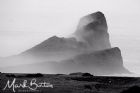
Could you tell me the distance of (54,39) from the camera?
172 meters

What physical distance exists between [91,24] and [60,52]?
20289 millimetres

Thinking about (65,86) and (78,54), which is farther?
(78,54)

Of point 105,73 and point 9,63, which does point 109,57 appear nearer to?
point 105,73

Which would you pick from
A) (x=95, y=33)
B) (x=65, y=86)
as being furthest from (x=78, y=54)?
(x=65, y=86)

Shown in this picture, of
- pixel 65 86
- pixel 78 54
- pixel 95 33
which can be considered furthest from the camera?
pixel 95 33

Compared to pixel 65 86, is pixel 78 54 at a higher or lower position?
higher

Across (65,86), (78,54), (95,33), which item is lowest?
(65,86)

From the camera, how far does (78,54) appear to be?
169500 mm

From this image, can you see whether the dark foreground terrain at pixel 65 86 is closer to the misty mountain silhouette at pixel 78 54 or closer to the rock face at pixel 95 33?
the misty mountain silhouette at pixel 78 54

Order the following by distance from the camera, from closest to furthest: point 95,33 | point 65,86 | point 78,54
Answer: point 65,86
point 78,54
point 95,33

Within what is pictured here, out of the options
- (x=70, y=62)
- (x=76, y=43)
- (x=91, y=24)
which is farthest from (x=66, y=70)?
(x=91, y=24)

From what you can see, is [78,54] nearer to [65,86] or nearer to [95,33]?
[95,33]

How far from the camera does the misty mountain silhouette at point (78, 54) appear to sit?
170 meters

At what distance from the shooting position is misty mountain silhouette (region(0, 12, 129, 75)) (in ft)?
557
